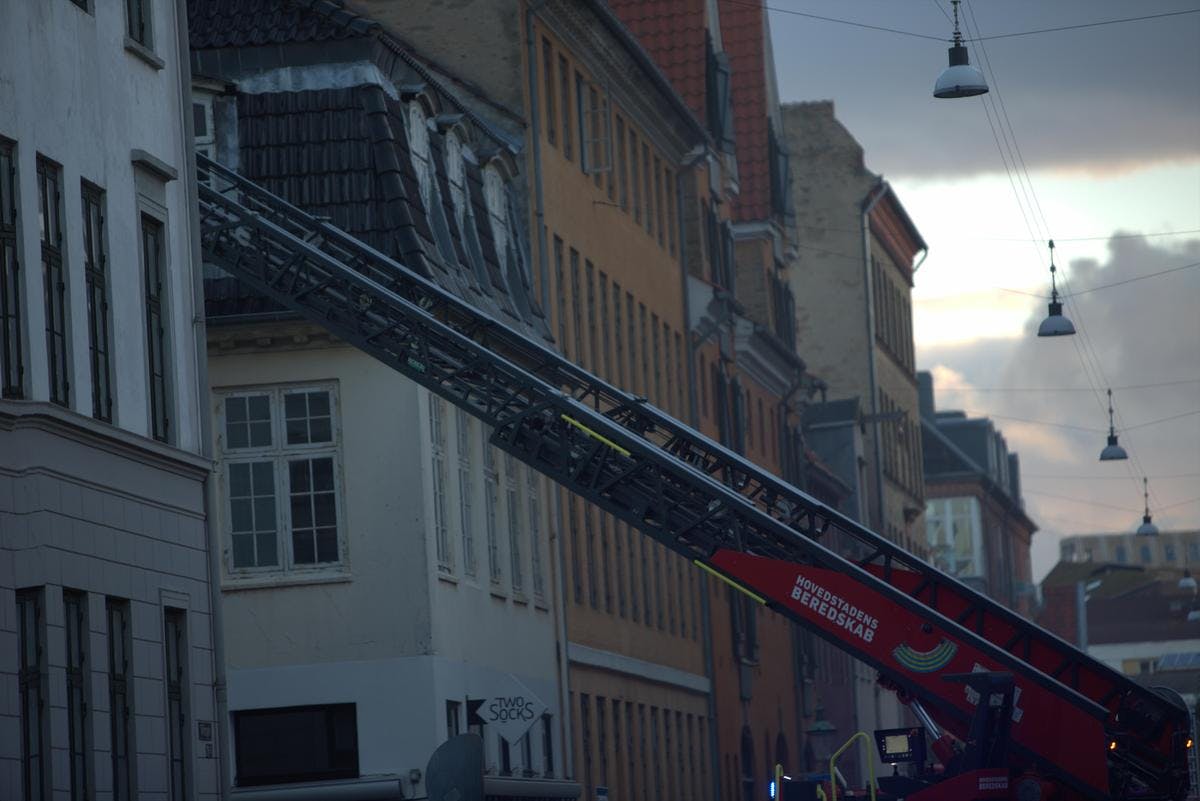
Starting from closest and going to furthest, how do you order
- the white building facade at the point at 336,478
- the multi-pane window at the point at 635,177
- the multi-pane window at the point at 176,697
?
the multi-pane window at the point at 176,697 → the white building facade at the point at 336,478 → the multi-pane window at the point at 635,177

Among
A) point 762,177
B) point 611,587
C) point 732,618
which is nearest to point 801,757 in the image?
point 732,618

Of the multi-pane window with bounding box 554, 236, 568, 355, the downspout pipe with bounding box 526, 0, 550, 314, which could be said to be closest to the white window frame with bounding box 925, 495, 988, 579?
the multi-pane window with bounding box 554, 236, 568, 355

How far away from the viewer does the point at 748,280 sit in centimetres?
6744

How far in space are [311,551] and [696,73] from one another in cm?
2877

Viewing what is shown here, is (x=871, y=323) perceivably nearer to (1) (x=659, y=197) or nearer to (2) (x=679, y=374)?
(2) (x=679, y=374)

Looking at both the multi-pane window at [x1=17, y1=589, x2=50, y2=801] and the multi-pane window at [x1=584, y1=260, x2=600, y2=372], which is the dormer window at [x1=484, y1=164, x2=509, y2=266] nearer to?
the multi-pane window at [x1=584, y1=260, x2=600, y2=372]

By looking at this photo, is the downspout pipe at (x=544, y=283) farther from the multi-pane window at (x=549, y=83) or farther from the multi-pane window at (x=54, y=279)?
the multi-pane window at (x=54, y=279)

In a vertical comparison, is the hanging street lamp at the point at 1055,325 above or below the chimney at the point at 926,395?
below

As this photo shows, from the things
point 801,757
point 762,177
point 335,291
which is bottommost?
point 801,757

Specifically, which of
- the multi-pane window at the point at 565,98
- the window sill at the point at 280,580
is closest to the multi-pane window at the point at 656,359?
the multi-pane window at the point at 565,98

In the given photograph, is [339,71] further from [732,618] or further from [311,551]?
[732,618]

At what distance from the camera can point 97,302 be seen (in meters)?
22.4

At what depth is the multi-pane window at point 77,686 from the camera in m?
20.8

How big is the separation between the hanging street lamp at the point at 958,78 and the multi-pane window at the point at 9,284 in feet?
44.8
